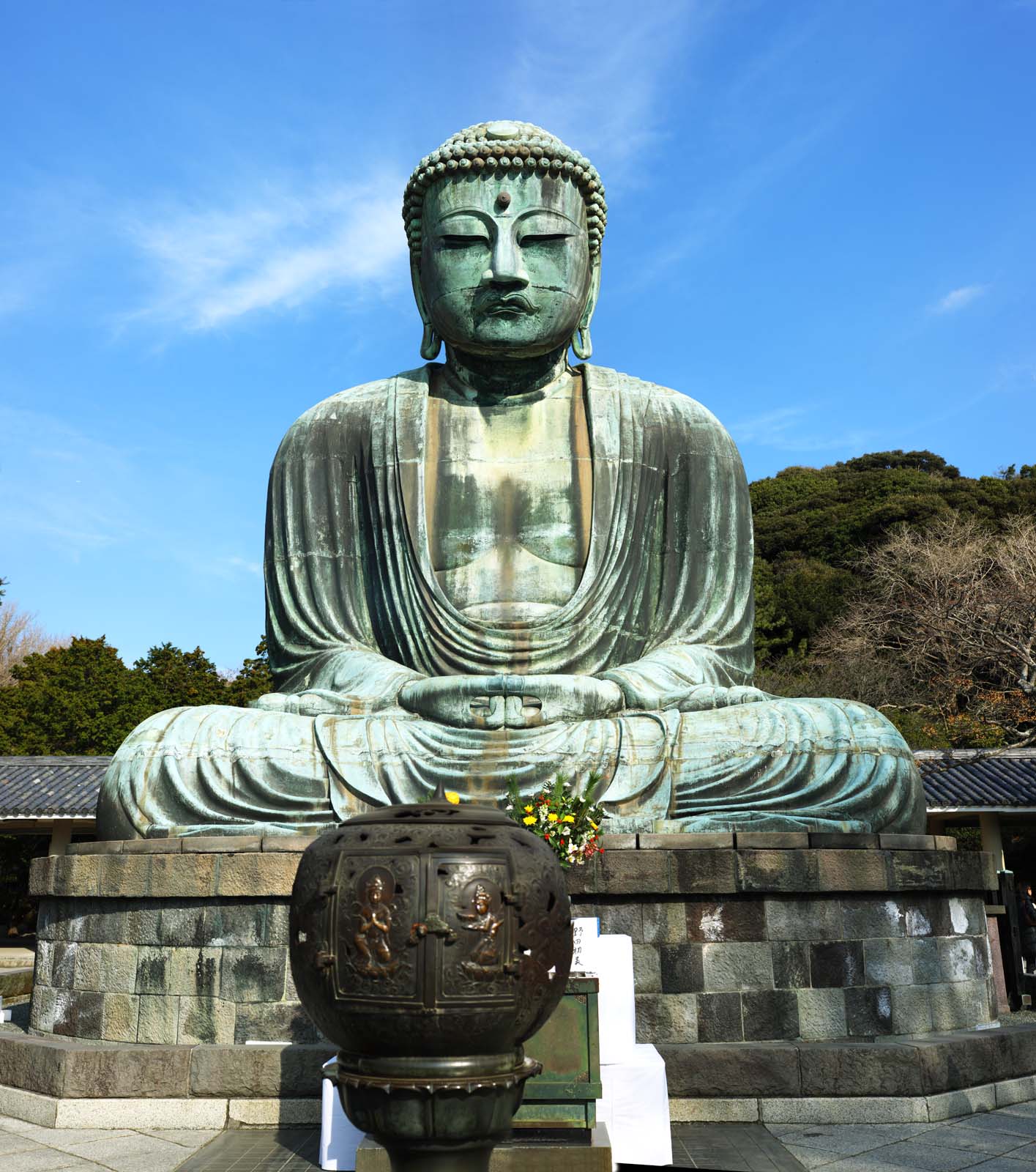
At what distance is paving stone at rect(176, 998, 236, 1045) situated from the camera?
18.7ft

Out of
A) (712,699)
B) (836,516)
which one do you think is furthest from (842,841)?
(836,516)

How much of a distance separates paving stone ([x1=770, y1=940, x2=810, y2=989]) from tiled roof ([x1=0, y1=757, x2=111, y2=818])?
43.8ft

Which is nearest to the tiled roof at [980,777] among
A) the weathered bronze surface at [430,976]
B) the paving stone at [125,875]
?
the paving stone at [125,875]

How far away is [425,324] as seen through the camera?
29.2 ft

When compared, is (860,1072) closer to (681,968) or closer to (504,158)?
(681,968)

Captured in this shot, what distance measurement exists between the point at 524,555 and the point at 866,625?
21.4 m

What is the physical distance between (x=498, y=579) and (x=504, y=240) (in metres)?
2.29

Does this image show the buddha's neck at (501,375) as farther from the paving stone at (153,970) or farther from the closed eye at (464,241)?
the paving stone at (153,970)

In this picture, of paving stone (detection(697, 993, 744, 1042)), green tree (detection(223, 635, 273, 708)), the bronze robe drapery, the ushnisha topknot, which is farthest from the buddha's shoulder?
green tree (detection(223, 635, 273, 708))

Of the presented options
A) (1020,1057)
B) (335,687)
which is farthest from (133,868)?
(1020,1057)

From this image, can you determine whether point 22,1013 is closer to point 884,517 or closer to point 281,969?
point 281,969

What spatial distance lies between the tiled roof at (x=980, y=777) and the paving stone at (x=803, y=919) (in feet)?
32.9

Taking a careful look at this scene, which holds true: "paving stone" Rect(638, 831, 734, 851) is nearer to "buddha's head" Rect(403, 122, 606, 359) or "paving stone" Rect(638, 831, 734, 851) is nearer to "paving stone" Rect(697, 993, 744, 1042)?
"paving stone" Rect(697, 993, 744, 1042)

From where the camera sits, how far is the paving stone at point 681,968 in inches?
225
